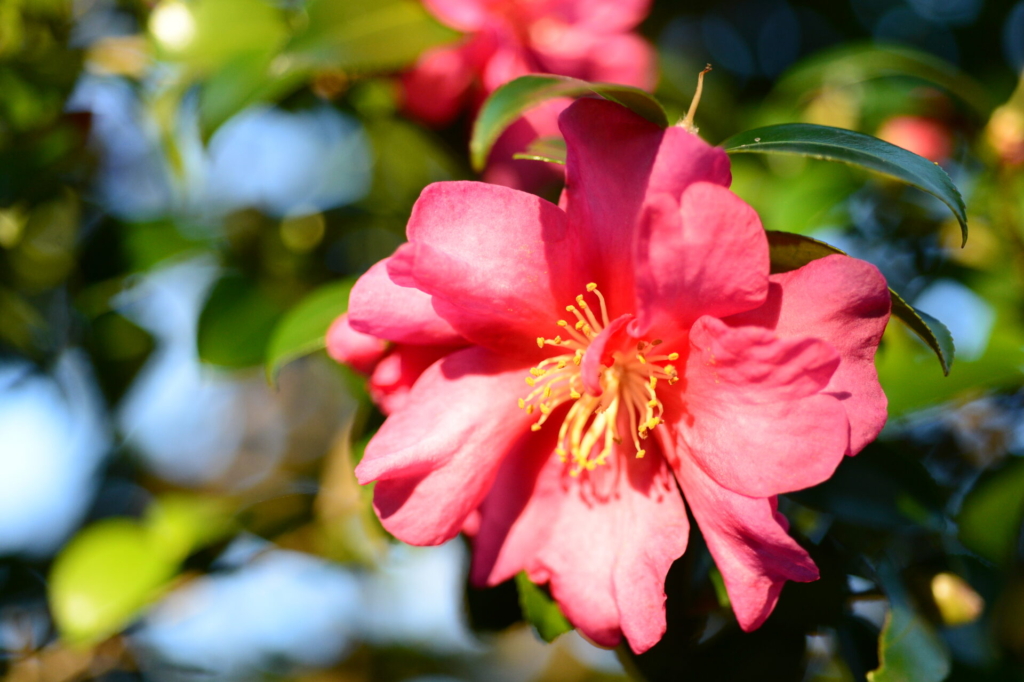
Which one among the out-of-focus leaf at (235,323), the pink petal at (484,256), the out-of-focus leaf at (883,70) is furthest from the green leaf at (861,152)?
the out-of-focus leaf at (235,323)

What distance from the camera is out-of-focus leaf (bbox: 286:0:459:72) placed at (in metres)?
0.91

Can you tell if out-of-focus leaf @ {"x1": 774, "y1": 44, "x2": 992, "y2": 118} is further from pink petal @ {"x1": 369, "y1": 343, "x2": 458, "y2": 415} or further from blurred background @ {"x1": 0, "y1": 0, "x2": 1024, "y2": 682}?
pink petal @ {"x1": 369, "y1": 343, "x2": 458, "y2": 415}

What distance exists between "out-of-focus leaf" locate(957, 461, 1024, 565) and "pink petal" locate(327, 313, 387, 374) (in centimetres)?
78

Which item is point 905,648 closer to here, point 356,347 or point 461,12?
point 356,347

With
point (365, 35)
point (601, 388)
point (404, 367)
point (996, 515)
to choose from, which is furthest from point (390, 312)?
point (996, 515)

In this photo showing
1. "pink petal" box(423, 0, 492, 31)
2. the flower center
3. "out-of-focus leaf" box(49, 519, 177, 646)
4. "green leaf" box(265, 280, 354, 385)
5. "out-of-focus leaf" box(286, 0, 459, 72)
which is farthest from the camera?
"out-of-focus leaf" box(49, 519, 177, 646)

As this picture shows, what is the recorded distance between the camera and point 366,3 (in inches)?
38.1

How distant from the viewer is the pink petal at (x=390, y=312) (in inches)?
24.1

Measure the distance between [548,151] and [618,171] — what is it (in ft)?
0.26

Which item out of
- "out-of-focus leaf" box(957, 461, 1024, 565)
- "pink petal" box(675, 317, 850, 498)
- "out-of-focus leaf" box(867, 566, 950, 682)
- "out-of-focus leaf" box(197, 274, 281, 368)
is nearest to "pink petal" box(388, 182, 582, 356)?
"pink petal" box(675, 317, 850, 498)

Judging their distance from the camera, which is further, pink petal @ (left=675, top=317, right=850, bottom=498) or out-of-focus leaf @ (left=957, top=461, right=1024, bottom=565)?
out-of-focus leaf @ (left=957, top=461, right=1024, bottom=565)

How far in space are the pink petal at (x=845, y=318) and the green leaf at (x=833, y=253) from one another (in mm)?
21

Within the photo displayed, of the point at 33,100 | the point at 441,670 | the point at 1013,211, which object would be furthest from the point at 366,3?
the point at 441,670

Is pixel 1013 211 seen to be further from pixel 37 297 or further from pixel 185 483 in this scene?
pixel 185 483
